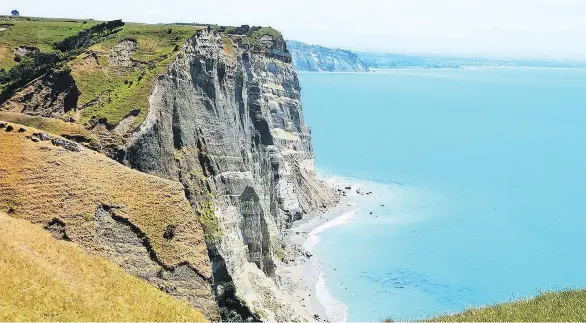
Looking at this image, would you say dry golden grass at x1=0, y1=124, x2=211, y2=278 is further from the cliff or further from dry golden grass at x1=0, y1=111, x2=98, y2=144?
dry golden grass at x1=0, y1=111, x2=98, y2=144

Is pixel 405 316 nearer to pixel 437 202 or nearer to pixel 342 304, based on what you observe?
pixel 342 304

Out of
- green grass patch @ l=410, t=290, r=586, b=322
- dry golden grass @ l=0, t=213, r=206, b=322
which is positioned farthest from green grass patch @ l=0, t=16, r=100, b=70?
green grass patch @ l=410, t=290, r=586, b=322

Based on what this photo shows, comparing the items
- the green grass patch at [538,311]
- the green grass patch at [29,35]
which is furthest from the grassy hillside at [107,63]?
the green grass patch at [538,311]

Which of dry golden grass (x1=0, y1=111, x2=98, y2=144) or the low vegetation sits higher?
dry golden grass (x1=0, y1=111, x2=98, y2=144)

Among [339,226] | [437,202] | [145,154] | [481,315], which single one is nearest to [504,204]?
[437,202]

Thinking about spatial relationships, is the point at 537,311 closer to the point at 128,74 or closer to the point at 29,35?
the point at 128,74

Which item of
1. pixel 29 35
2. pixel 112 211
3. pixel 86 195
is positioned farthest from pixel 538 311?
pixel 29 35
